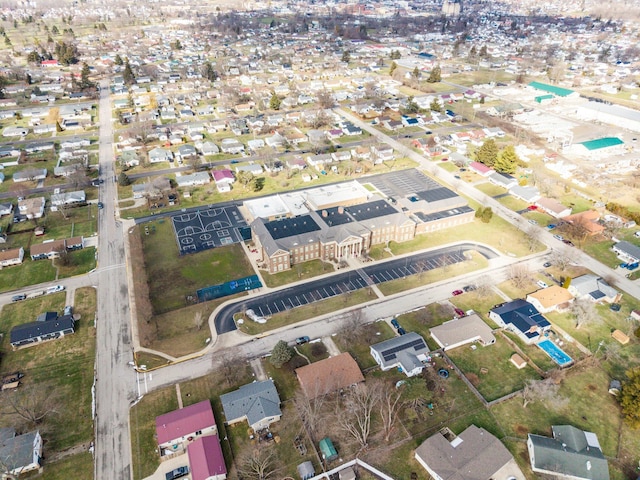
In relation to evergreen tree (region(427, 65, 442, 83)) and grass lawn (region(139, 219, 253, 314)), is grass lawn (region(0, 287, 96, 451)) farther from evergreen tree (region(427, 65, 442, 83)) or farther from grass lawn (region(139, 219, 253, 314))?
evergreen tree (region(427, 65, 442, 83))

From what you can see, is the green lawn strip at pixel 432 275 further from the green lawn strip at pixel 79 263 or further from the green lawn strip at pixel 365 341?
the green lawn strip at pixel 79 263

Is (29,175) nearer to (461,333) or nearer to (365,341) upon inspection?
(365,341)

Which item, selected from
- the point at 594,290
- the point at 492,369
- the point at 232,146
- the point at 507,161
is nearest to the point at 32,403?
the point at 492,369

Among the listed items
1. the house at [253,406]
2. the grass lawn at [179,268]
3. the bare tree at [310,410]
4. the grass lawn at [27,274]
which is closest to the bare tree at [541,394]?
the bare tree at [310,410]

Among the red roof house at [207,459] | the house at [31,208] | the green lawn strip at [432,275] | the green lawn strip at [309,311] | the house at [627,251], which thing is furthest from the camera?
the house at [31,208]

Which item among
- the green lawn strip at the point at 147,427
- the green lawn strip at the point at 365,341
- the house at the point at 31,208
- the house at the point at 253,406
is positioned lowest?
the green lawn strip at the point at 365,341

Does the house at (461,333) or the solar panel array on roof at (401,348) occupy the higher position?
the solar panel array on roof at (401,348)

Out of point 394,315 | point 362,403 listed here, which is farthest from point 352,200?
point 362,403
